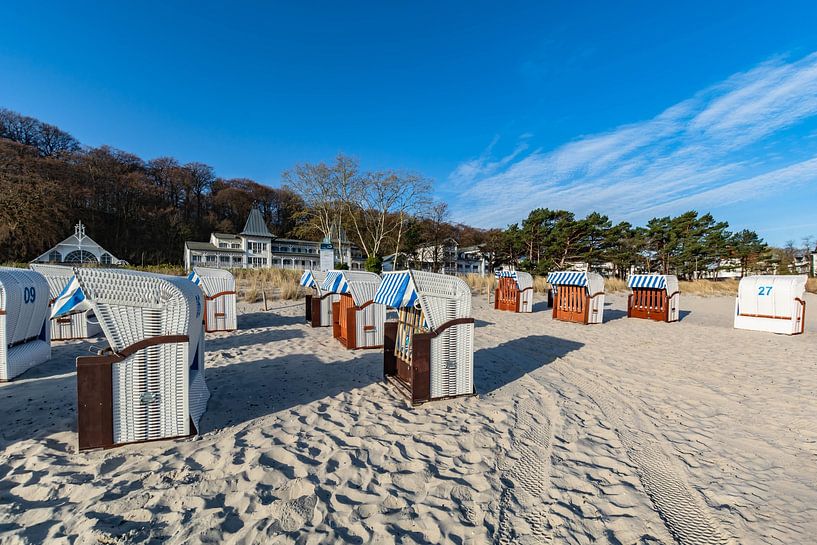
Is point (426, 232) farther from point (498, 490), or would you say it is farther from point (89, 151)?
point (89, 151)

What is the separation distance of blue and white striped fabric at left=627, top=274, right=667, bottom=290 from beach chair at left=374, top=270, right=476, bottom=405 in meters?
12.8

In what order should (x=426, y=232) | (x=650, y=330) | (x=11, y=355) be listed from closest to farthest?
(x=11, y=355)
(x=650, y=330)
(x=426, y=232)

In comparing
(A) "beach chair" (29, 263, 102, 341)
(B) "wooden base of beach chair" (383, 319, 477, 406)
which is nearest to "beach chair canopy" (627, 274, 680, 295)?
(B) "wooden base of beach chair" (383, 319, 477, 406)

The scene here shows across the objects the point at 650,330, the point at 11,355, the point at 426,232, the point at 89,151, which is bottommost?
the point at 650,330

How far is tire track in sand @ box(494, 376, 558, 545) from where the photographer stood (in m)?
2.78

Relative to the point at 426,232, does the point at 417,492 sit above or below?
below

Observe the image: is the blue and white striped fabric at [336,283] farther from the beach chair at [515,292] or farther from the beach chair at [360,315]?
the beach chair at [515,292]

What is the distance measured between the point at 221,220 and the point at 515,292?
6679 centimetres

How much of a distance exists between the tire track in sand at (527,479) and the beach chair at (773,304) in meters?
11.8

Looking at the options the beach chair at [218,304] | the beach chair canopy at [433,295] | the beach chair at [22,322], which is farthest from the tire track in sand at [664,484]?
the beach chair at [218,304]

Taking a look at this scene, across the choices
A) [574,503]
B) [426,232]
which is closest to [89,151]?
[426,232]

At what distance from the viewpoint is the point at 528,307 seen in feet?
58.9

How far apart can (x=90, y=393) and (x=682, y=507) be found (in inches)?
222

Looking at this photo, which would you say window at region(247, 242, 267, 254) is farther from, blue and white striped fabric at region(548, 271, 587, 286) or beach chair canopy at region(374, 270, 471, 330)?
beach chair canopy at region(374, 270, 471, 330)
